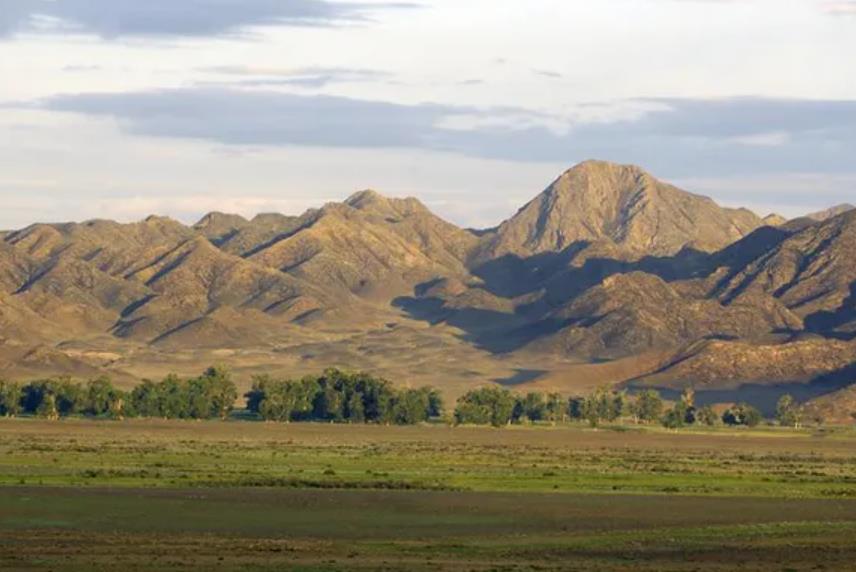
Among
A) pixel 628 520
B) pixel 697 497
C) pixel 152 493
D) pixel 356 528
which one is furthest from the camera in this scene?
pixel 697 497

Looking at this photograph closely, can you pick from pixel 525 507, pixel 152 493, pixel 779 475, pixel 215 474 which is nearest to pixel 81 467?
pixel 215 474

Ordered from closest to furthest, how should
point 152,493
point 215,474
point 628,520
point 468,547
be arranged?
point 468,547
point 628,520
point 152,493
point 215,474

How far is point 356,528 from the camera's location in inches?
3063

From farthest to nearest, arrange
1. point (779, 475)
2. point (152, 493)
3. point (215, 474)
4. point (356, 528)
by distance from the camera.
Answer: point (779, 475), point (215, 474), point (152, 493), point (356, 528)

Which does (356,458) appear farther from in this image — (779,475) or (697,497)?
(697,497)

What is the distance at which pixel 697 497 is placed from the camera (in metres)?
101

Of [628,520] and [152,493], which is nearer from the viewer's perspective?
[628,520]

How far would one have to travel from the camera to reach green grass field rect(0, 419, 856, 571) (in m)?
65.9

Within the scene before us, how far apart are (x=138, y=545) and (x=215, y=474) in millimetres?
40063

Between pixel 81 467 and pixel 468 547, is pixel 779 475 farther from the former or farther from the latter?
pixel 468 547

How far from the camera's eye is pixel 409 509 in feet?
287

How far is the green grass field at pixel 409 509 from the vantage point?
65.9 meters

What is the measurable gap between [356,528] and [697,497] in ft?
94.5

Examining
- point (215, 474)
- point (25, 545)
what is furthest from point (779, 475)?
point (25, 545)
